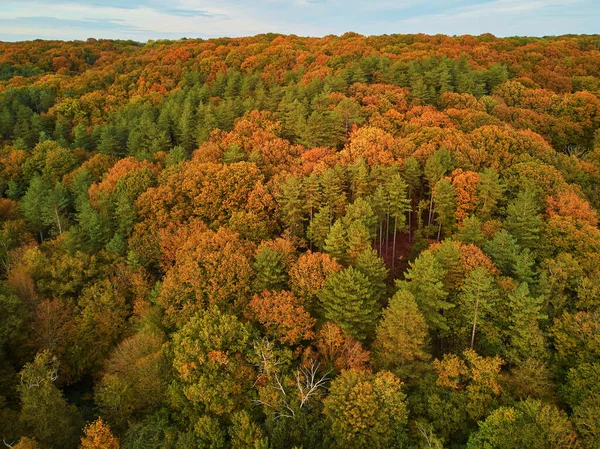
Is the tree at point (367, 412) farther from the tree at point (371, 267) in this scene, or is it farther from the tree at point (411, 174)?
the tree at point (411, 174)

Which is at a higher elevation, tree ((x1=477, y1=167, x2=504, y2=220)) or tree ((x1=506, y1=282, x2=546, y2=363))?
tree ((x1=477, y1=167, x2=504, y2=220))

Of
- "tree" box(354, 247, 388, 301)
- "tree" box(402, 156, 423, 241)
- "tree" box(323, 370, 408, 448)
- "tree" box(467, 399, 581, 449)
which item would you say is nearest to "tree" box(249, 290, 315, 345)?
"tree" box(354, 247, 388, 301)

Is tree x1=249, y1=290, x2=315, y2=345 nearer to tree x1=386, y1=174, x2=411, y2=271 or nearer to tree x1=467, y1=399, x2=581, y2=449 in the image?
tree x1=467, y1=399, x2=581, y2=449

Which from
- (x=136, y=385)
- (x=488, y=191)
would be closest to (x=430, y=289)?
(x=488, y=191)

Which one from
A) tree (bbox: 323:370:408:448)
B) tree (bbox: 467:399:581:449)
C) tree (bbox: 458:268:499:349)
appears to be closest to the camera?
tree (bbox: 467:399:581:449)

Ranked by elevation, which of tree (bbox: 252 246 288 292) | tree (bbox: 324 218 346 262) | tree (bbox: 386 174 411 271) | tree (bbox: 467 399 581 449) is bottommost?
tree (bbox: 467 399 581 449)

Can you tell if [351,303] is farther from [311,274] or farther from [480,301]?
[480,301]
